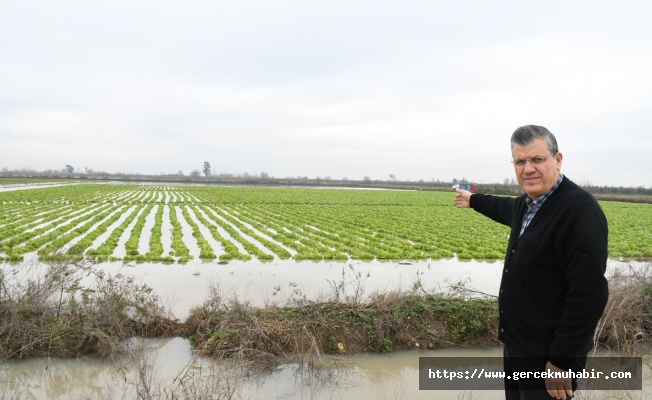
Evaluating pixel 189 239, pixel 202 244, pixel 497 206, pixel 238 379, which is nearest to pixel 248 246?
pixel 202 244

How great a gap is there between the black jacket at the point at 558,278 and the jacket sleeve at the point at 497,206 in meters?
0.28

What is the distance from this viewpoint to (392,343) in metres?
6.12

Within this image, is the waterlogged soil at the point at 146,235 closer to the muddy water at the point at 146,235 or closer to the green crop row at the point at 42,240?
the muddy water at the point at 146,235

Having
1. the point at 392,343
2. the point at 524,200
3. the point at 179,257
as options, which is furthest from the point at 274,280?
the point at 524,200

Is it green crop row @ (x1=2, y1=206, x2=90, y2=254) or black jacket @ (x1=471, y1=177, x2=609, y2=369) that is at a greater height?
black jacket @ (x1=471, y1=177, x2=609, y2=369)

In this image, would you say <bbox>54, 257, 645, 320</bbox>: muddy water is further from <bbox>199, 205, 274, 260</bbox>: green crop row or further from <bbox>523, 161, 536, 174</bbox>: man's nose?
<bbox>523, 161, 536, 174</bbox>: man's nose

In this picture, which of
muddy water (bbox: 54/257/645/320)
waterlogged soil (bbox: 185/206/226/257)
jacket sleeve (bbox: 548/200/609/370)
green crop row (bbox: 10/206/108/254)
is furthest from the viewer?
waterlogged soil (bbox: 185/206/226/257)

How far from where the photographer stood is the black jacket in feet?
6.59

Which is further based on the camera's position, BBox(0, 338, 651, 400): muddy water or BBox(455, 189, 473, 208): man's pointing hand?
BBox(0, 338, 651, 400): muddy water

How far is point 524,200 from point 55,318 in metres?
6.18

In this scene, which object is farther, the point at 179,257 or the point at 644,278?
the point at 179,257

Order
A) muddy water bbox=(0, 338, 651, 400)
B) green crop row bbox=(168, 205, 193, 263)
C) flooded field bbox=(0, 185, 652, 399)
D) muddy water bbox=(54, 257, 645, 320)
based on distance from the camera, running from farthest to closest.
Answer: green crop row bbox=(168, 205, 193, 263) < muddy water bbox=(54, 257, 645, 320) < flooded field bbox=(0, 185, 652, 399) < muddy water bbox=(0, 338, 651, 400)

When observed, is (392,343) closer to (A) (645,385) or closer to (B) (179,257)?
(A) (645,385)

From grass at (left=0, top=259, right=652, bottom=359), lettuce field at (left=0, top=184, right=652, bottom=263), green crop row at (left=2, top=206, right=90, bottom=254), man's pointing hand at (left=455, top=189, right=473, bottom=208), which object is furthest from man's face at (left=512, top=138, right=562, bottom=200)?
green crop row at (left=2, top=206, right=90, bottom=254)
